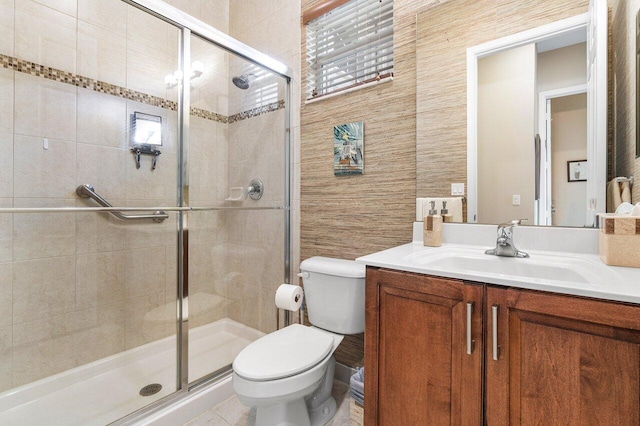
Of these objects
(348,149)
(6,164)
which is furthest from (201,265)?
(348,149)

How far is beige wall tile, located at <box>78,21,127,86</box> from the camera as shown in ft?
5.40

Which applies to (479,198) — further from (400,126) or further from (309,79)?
(309,79)

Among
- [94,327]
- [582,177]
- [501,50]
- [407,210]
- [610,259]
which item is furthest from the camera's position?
[94,327]

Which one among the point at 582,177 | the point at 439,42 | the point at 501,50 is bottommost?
the point at 582,177

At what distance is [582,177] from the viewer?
1197 mm

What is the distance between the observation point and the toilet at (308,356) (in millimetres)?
1185

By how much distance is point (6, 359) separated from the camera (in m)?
1.49

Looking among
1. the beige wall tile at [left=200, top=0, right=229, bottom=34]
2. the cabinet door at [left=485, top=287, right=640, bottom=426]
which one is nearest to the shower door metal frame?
the beige wall tile at [left=200, top=0, right=229, bottom=34]

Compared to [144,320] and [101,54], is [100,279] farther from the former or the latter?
[101,54]

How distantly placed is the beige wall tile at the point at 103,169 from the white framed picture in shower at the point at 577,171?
221 cm

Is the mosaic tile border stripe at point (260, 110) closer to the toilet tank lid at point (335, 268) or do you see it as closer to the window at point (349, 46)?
the window at point (349, 46)

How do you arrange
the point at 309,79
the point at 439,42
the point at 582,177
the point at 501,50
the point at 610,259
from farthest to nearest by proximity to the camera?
the point at 309,79
the point at 439,42
the point at 501,50
the point at 582,177
the point at 610,259

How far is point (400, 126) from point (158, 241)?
1.57 meters

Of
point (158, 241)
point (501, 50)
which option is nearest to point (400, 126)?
point (501, 50)
